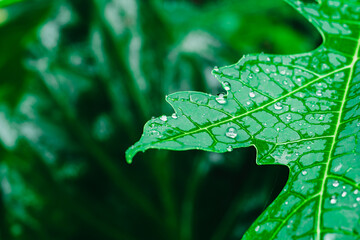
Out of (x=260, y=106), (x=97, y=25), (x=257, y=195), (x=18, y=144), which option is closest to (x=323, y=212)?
(x=260, y=106)

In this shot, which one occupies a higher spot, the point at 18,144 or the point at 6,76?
the point at 6,76

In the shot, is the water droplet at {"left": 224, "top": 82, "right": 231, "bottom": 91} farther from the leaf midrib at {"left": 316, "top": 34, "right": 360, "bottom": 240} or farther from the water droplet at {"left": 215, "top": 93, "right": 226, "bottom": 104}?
the leaf midrib at {"left": 316, "top": 34, "right": 360, "bottom": 240}

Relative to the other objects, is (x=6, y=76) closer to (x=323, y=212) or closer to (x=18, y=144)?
(x=18, y=144)

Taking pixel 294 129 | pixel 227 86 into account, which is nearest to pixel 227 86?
pixel 227 86

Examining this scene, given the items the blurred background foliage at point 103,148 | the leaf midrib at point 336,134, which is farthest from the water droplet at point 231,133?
the blurred background foliage at point 103,148

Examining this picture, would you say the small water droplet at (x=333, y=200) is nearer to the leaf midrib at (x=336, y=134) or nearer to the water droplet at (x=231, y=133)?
the leaf midrib at (x=336, y=134)

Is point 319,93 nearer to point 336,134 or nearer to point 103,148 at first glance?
point 336,134

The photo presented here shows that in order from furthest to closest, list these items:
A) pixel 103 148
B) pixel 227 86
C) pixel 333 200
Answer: pixel 103 148 < pixel 227 86 < pixel 333 200
